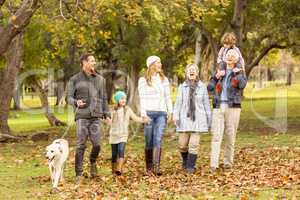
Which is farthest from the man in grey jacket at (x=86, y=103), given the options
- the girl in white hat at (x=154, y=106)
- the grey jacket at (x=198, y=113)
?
the grey jacket at (x=198, y=113)

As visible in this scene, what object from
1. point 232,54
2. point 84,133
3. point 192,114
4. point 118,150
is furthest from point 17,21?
point 232,54

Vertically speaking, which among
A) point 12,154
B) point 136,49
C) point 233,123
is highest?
point 136,49

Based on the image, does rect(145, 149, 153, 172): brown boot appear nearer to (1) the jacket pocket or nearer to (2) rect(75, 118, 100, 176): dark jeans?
(2) rect(75, 118, 100, 176): dark jeans

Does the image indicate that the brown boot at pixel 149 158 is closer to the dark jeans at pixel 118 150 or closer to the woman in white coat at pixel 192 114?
the dark jeans at pixel 118 150

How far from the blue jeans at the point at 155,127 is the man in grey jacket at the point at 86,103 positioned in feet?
3.44

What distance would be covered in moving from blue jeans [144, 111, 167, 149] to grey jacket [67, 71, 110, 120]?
1.03m

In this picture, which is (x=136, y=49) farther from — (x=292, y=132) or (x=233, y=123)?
(x=233, y=123)

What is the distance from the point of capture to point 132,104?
3206 centimetres

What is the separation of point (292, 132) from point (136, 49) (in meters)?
9.89

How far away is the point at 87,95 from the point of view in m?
12.3

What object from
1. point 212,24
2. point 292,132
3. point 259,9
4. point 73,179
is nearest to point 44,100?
point 212,24

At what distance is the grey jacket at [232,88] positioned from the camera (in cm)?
1290

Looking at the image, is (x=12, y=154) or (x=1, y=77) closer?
(x=12, y=154)

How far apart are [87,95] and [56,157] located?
1.31 metres
